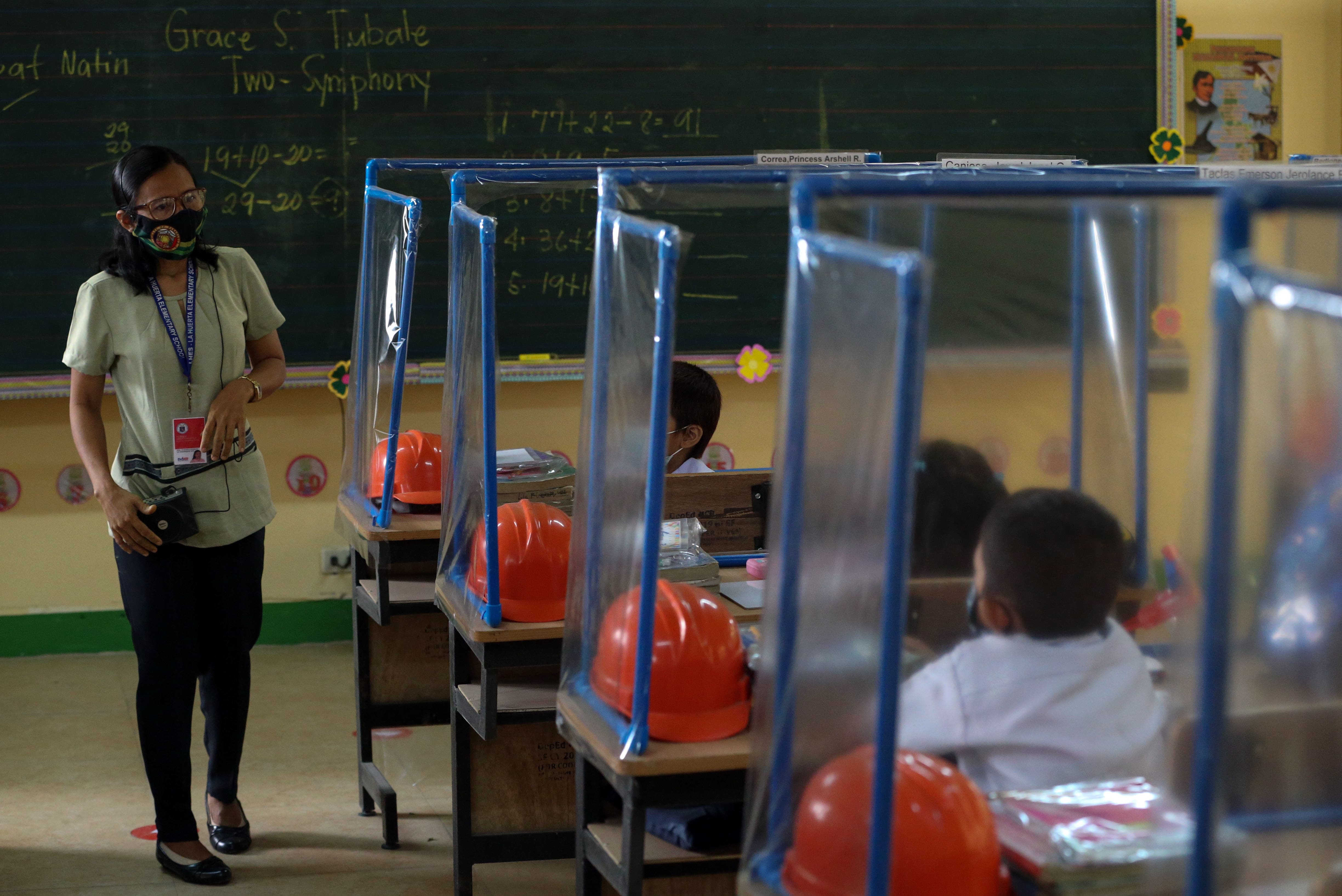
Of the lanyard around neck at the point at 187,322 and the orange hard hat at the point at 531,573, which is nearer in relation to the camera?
the orange hard hat at the point at 531,573

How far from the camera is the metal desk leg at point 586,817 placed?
178 cm

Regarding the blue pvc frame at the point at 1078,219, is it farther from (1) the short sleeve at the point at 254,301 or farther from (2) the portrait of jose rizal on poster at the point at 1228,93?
(2) the portrait of jose rizal on poster at the point at 1228,93

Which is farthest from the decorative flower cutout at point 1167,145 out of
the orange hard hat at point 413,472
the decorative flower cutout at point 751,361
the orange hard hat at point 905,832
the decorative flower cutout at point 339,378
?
the orange hard hat at point 905,832

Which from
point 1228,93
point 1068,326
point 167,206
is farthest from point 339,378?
point 1068,326

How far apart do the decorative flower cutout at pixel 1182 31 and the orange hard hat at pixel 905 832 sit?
12.0ft

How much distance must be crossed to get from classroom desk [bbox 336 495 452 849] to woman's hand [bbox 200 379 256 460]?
33cm

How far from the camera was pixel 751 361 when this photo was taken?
4262 millimetres

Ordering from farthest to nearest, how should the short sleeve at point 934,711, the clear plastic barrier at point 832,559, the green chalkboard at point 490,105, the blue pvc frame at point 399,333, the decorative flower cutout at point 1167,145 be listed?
the decorative flower cutout at point 1167,145 → the green chalkboard at point 490,105 → the blue pvc frame at point 399,333 → the short sleeve at point 934,711 → the clear plastic barrier at point 832,559

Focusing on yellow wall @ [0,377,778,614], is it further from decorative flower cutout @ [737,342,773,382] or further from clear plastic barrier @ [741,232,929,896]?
clear plastic barrier @ [741,232,929,896]

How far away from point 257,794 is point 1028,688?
222 cm

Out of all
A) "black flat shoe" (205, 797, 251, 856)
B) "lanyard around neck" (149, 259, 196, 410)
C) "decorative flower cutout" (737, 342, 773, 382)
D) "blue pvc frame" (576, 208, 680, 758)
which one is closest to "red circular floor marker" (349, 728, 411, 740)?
"black flat shoe" (205, 797, 251, 856)

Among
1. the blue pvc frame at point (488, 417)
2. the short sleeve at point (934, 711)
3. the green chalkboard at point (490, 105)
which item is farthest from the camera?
the green chalkboard at point (490, 105)

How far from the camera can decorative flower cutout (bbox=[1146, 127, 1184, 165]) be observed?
4.34 m

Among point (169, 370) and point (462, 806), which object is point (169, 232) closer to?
point (169, 370)
